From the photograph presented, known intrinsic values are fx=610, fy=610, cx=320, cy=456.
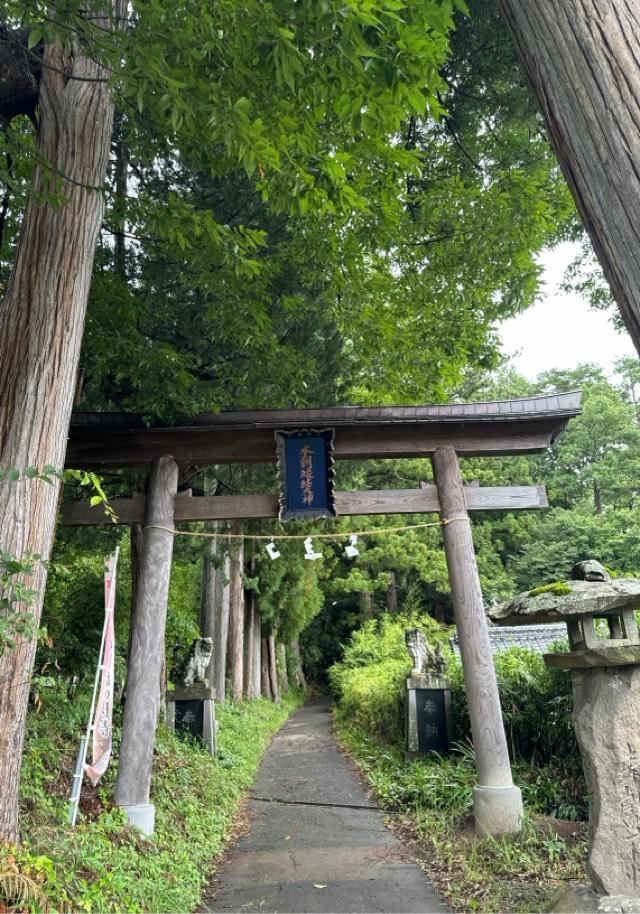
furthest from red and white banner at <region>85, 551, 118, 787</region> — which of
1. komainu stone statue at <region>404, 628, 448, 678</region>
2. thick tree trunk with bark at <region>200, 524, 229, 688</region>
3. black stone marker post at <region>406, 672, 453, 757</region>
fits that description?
thick tree trunk with bark at <region>200, 524, 229, 688</region>

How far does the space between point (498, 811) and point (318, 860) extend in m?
1.73

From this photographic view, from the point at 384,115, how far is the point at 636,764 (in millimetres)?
4719

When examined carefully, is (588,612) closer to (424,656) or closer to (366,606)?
(424,656)

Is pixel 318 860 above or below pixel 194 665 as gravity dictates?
below

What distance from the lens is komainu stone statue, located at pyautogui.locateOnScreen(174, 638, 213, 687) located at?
364 inches

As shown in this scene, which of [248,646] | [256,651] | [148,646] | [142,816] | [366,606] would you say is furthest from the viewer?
[366,606]

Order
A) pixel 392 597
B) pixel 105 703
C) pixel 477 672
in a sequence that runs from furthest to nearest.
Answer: pixel 392 597 < pixel 477 672 < pixel 105 703

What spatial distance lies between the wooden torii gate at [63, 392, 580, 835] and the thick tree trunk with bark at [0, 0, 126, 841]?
2.27 metres

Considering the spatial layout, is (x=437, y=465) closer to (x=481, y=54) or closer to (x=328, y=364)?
(x=328, y=364)

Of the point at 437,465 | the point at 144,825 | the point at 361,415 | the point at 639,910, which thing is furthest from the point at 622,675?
the point at 144,825

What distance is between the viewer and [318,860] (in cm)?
569

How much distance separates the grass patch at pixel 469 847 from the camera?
180 inches

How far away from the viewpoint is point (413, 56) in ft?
10.5

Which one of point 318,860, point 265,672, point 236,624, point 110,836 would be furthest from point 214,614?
point 265,672
